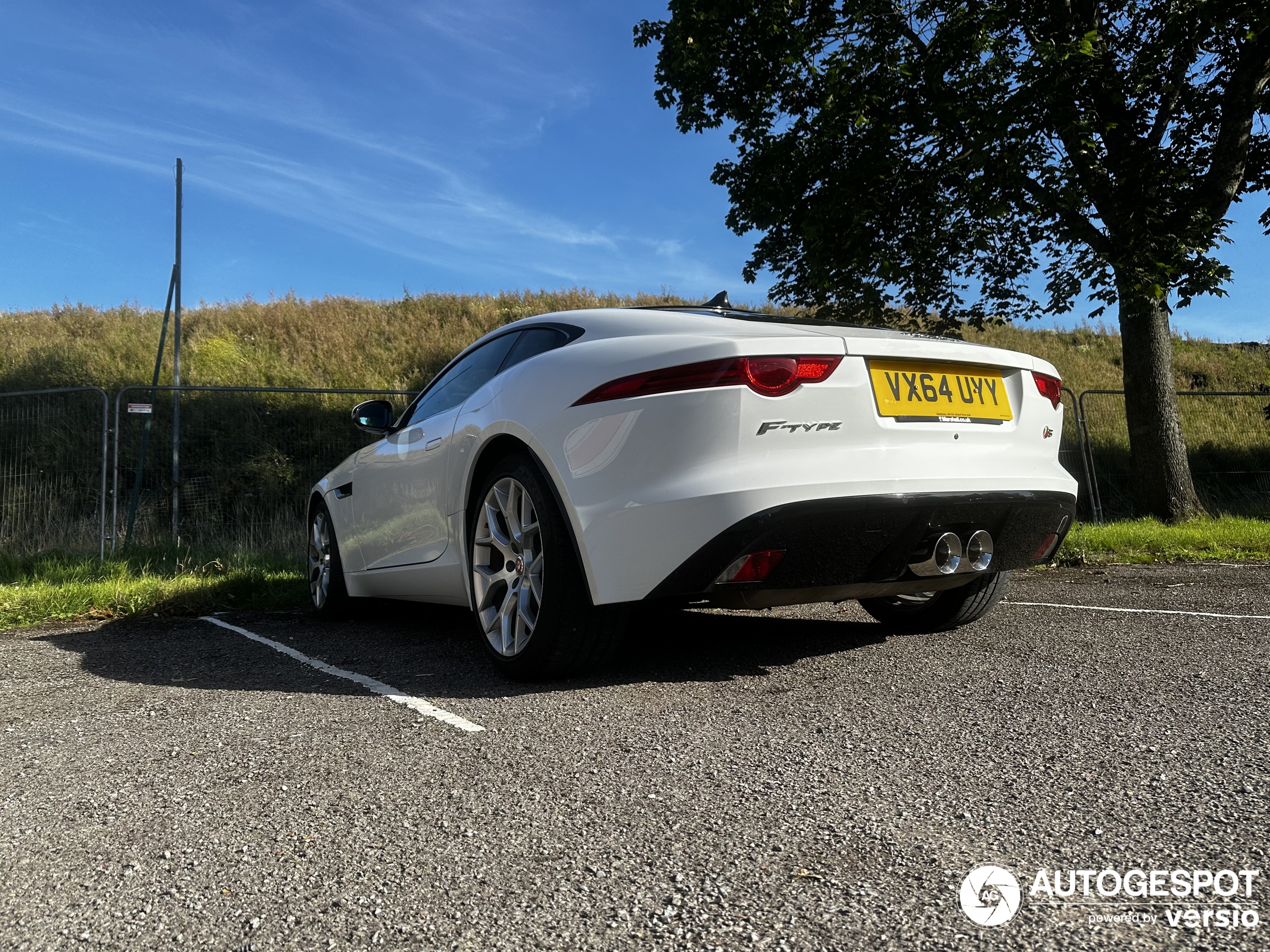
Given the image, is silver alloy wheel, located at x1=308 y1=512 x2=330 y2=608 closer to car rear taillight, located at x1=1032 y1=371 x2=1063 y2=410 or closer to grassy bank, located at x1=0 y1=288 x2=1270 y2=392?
car rear taillight, located at x1=1032 y1=371 x2=1063 y2=410

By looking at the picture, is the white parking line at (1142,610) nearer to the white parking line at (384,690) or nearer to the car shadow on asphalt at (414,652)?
the car shadow on asphalt at (414,652)

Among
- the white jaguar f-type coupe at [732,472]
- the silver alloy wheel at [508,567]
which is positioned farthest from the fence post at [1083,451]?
the silver alloy wheel at [508,567]

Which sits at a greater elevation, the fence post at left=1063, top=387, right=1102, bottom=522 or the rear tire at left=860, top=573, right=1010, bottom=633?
the fence post at left=1063, top=387, right=1102, bottom=522

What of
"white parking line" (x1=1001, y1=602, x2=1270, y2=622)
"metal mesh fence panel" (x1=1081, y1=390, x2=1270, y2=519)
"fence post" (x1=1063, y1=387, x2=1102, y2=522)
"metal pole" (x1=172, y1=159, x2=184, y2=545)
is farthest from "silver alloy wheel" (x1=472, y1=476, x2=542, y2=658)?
"metal mesh fence panel" (x1=1081, y1=390, x2=1270, y2=519)

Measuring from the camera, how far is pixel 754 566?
3104 mm

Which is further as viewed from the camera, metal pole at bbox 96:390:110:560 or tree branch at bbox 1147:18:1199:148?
tree branch at bbox 1147:18:1199:148

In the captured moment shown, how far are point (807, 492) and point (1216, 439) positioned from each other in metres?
15.6

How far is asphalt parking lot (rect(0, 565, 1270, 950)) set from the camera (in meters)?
1.68

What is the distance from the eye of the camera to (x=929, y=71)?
39.7 feet

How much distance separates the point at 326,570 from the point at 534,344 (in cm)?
263

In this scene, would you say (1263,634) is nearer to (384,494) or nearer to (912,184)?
(384,494)

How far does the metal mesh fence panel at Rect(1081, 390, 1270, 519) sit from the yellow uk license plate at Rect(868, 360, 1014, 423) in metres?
9.65

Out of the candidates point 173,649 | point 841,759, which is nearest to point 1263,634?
point 841,759

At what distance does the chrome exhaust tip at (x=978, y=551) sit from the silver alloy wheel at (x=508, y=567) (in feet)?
5.14
